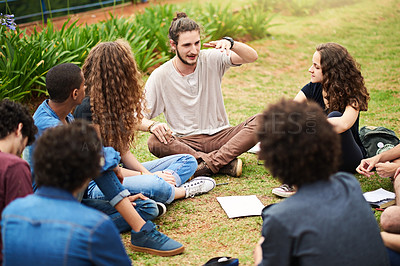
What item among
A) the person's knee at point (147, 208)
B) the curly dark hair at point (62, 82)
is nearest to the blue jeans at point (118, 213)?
the person's knee at point (147, 208)

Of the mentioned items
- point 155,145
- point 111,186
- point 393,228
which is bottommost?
point 393,228

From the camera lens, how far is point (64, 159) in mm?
1917

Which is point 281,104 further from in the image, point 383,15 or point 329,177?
point 383,15

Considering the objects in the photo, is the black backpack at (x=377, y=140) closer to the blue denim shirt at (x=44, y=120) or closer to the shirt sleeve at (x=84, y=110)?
the shirt sleeve at (x=84, y=110)

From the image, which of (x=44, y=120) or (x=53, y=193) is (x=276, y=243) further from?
(x=44, y=120)

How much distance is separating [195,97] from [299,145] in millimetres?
2522

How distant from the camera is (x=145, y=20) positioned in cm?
779

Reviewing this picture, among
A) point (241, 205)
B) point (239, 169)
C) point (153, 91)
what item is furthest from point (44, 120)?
point (239, 169)

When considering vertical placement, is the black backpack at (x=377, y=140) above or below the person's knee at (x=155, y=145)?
below

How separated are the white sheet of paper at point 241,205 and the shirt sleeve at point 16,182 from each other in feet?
5.55

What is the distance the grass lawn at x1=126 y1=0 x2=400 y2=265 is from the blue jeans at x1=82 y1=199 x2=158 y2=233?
94 millimetres

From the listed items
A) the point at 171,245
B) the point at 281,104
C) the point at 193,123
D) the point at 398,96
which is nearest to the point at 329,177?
the point at 281,104

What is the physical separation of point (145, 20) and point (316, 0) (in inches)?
227

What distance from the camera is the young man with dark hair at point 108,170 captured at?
289 centimetres
